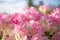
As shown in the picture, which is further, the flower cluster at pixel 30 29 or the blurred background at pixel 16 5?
the blurred background at pixel 16 5

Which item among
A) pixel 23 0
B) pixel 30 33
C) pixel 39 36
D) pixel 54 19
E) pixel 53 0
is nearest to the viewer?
pixel 39 36

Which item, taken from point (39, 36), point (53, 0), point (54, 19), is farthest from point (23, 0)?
point (39, 36)

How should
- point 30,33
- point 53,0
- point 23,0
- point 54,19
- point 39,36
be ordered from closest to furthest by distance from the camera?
point 39,36, point 30,33, point 54,19, point 53,0, point 23,0

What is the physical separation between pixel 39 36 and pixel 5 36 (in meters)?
0.13

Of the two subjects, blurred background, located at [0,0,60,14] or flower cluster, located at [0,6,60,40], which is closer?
flower cluster, located at [0,6,60,40]

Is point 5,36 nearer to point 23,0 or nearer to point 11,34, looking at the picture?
point 11,34

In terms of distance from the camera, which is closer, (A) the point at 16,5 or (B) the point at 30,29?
(B) the point at 30,29

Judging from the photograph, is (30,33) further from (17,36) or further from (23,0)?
(23,0)

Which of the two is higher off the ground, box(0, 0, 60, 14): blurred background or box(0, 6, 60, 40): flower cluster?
box(0, 0, 60, 14): blurred background

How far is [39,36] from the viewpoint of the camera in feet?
1.76

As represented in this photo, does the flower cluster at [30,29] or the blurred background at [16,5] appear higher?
the blurred background at [16,5]

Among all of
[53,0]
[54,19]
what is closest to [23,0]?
[53,0]

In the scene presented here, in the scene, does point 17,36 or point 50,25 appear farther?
point 50,25

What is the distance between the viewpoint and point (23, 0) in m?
3.44
